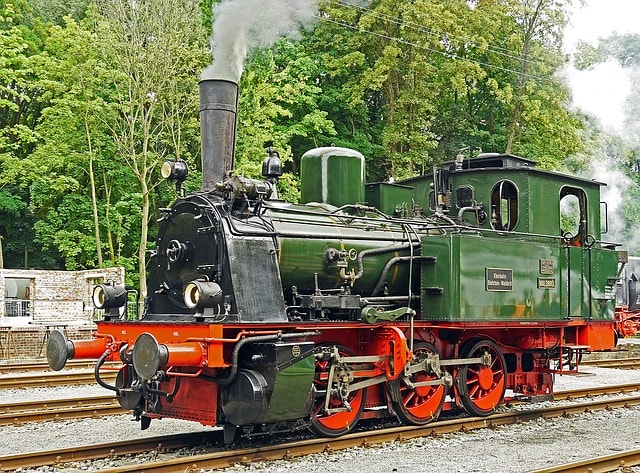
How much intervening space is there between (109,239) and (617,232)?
68.0 feet

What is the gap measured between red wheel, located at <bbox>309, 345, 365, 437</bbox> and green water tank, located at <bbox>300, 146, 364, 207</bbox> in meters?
2.17

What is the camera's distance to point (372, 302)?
27.6ft

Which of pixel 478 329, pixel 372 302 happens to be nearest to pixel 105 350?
pixel 372 302

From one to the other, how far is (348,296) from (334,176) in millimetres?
1982

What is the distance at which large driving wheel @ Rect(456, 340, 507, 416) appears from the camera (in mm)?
9070

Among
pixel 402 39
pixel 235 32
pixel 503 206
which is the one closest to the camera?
pixel 235 32

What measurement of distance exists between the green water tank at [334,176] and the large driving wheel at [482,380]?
2400mm

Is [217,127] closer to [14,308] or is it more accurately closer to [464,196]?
[464,196]

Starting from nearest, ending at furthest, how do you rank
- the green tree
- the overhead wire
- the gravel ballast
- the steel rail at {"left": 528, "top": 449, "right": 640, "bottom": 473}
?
the steel rail at {"left": 528, "top": 449, "right": 640, "bottom": 473}, the gravel ballast, the green tree, the overhead wire

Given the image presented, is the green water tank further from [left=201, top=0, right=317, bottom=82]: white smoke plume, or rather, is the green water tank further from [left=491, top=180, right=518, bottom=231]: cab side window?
[left=491, top=180, right=518, bottom=231]: cab side window

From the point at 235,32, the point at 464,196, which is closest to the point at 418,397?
the point at 464,196

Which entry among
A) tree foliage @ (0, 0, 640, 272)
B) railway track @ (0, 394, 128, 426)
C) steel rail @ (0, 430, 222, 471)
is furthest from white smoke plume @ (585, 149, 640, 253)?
steel rail @ (0, 430, 222, 471)

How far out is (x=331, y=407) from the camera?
7.85m

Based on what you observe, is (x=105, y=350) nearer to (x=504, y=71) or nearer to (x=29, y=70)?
(x=29, y=70)
